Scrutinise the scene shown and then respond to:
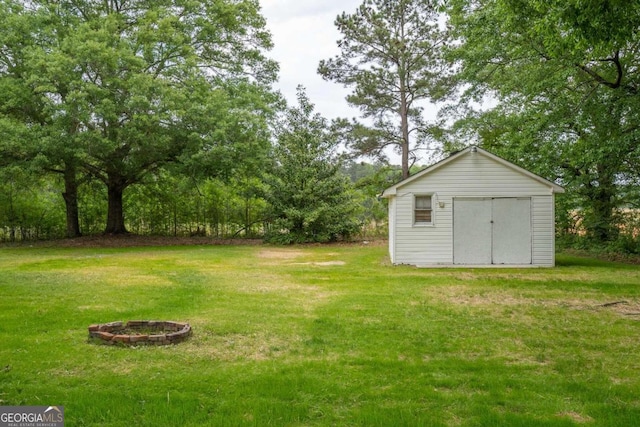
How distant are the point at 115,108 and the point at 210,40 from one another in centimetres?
603

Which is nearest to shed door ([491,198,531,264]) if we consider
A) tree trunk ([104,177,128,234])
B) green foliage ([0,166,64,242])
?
tree trunk ([104,177,128,234])

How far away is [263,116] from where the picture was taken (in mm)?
20438

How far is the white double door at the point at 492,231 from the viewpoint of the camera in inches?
493

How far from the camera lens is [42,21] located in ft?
56.2

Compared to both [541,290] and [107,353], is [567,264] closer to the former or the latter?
[541,290]

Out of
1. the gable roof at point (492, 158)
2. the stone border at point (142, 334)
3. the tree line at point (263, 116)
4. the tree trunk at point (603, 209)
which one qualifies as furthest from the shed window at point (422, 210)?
the stone border at point (142, 334)

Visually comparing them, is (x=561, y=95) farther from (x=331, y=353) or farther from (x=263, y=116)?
(x=263, y=116)

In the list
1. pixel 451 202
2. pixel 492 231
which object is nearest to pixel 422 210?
pixel 451 202

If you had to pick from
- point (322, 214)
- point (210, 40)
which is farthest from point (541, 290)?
point (210, 40)

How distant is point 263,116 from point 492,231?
11.8m

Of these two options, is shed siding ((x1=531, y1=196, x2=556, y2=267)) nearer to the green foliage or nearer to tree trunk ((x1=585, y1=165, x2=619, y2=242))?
tree trunk ((x1=585, y1=165, x2=619, y2=242))

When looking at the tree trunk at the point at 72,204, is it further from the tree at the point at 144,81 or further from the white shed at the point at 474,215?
the white shed at the point at 474,215

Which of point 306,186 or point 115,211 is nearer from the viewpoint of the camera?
point 306,186

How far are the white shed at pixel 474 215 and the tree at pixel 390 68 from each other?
11.7 meters
